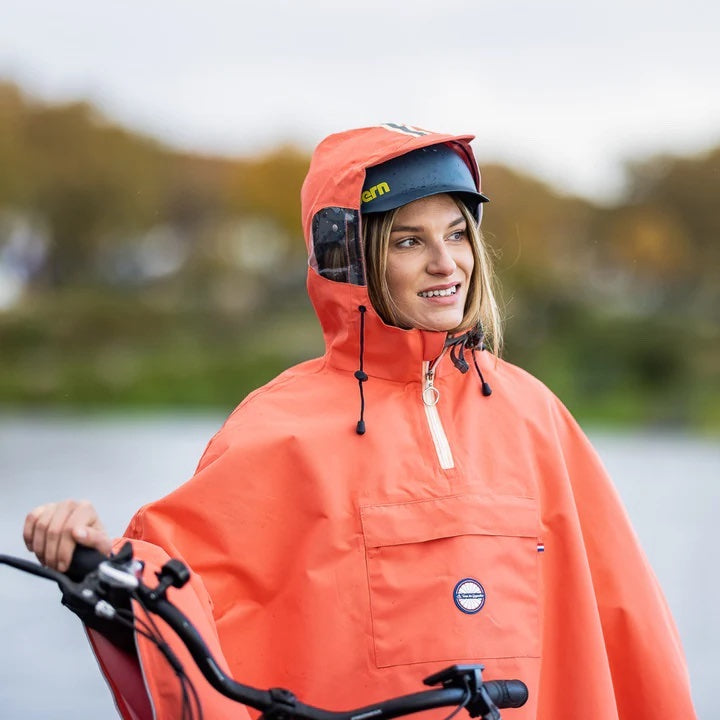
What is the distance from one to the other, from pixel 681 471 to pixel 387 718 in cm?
1208

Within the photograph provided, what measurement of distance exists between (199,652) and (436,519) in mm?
771

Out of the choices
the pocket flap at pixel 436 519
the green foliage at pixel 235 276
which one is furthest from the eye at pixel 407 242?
the green foliage at pixel 235 276

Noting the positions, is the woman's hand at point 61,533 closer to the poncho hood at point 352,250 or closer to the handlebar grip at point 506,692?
the handlebar grip at point 506,692

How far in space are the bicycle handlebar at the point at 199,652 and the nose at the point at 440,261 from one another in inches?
41.3

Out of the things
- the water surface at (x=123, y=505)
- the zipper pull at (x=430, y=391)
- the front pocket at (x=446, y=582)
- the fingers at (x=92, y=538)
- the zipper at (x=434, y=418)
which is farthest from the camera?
the water surface at (x=123, y=505)

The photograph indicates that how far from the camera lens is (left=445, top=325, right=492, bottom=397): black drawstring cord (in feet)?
9.67

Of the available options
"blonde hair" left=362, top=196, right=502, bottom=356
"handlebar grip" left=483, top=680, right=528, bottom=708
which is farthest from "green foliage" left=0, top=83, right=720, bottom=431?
"handlebar grip" left=483, top=680, right=528, bottom=708

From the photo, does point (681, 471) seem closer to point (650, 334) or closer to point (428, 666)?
point (650, 334)

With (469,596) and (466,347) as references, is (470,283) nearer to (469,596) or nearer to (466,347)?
(466,347)

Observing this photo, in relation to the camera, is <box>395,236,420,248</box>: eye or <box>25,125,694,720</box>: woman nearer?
<box>25,125,694,720</box>: woman

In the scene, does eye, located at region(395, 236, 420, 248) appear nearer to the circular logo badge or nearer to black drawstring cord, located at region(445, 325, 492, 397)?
black drawstring cord, located at region(445, 325, 492, 397)

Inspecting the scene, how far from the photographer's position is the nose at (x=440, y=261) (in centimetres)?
290

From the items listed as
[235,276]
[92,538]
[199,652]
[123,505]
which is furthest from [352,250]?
[235,276]

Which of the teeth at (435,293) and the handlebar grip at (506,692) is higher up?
the teeth at (435,293)
